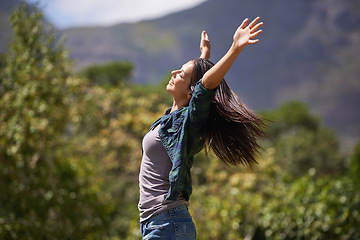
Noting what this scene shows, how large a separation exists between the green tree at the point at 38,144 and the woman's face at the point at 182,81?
3.02 m

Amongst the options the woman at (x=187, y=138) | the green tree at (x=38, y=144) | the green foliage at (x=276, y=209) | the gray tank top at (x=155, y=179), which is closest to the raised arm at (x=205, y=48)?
the woman at (x=187, y=138)

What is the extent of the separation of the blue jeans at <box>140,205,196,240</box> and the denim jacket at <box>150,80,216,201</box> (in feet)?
0.28

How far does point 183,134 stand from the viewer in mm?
1776

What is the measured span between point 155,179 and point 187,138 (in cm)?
24

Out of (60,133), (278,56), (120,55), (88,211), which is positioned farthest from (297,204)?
(278,56)

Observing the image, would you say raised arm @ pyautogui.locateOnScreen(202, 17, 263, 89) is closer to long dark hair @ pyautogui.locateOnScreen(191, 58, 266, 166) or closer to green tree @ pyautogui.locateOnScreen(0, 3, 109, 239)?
long dark hair @ pyautogui.locateOnScreen(191, 58, 266, 166)

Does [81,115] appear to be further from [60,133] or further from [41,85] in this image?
[41,85]

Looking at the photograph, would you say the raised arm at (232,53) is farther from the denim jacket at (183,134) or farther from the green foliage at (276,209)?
the green foliage at (276,209)

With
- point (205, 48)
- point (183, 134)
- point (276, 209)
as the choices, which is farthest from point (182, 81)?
point (276, 209)

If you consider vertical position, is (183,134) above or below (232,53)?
below

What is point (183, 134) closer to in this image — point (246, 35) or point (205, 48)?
point (246, 35)

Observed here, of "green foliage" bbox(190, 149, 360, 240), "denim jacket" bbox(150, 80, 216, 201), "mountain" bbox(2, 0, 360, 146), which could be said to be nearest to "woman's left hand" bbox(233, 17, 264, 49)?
"denim jacket" bbox(150, 80, 216, 201)

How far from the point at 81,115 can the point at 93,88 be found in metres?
0.75

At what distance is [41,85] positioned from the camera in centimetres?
489
